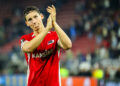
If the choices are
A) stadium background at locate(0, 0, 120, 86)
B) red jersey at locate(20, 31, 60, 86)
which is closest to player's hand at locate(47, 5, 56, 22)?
red jersey at locate(20, 31, 60, 86)

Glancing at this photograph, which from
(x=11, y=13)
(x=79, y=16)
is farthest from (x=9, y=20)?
(x=79, y=16)

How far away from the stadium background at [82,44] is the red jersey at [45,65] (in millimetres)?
6145

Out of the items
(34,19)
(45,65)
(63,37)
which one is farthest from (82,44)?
(63,37)

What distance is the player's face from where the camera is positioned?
379cm

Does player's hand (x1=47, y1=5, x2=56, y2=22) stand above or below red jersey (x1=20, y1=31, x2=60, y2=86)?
above

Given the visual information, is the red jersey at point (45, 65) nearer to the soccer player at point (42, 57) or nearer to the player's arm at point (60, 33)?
the soccer player at point (42, 57)

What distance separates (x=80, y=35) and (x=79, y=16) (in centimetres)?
126

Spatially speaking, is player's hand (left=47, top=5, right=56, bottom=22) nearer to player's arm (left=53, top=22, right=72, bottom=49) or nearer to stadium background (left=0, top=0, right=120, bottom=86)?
player's arm (left=53, top=22, right=72, bottom=49)

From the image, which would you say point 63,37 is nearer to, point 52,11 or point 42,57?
point 52,11

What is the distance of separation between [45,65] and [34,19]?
0.59 meters

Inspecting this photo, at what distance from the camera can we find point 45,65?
12.8 feet

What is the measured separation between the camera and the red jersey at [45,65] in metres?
3.90

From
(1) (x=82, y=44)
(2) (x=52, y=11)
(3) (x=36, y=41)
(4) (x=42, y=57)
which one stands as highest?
(2) (x=52, y=11)

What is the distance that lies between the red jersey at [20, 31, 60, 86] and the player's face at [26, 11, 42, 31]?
26 centimetres
